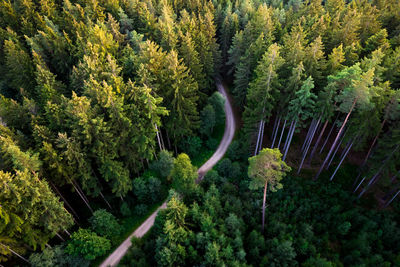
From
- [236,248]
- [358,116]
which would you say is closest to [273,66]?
[358,116]

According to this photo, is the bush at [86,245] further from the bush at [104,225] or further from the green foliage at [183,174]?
the green foliage at [183,174]

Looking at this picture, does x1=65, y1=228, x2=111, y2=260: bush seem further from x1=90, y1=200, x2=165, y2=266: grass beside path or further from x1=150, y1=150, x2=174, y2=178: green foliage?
x1=150, y1=150, x2=174, y2=178: green foliage

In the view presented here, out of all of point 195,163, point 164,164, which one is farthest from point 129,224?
point 195,163

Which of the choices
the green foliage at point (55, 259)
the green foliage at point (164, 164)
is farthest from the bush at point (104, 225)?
the green foliage at point (164, 164)

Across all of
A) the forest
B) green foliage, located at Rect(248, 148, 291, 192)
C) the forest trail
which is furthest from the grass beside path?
green foliage, located at Rect(248, 148, 291, 192)

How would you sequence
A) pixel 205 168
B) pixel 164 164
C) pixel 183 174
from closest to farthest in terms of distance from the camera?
pixel 183 174, pixel 164 164, pixel 205 168

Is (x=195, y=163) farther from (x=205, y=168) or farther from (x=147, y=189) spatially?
(x=147, y=189)
